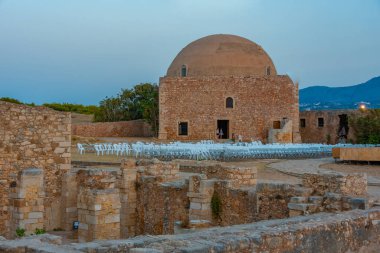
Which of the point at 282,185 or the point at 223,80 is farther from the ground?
the point at 223,80

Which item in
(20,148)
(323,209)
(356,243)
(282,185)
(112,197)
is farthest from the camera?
(20,148)

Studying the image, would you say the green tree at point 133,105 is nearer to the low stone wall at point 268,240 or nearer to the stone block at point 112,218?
the stone block at point 112,218

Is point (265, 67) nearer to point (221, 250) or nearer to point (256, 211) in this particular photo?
point (256, 211)

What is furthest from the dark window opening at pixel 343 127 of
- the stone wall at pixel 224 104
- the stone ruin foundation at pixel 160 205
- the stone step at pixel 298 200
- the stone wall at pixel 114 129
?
the stone step at pixel 298 200

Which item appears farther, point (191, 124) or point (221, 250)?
point (191, 124)

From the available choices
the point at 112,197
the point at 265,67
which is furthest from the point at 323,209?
the point at 265,67

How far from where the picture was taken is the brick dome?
38.1 metres

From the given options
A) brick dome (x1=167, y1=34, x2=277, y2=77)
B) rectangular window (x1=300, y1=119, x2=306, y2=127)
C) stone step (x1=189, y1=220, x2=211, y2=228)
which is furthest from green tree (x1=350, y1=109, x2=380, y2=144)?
stone step (x1=189, y1=220, x2=211, y2=228)

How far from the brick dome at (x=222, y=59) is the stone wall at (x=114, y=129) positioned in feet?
15.7

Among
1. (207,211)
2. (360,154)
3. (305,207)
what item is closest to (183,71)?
(360,154)

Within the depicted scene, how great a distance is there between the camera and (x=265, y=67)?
39.0 m

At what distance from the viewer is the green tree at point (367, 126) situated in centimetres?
3481

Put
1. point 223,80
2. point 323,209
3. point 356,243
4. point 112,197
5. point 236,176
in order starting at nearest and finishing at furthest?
point 356,243 < point 323,209 < point 112,197 < point 236,176 < point 223,80

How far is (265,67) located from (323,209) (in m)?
32.1
